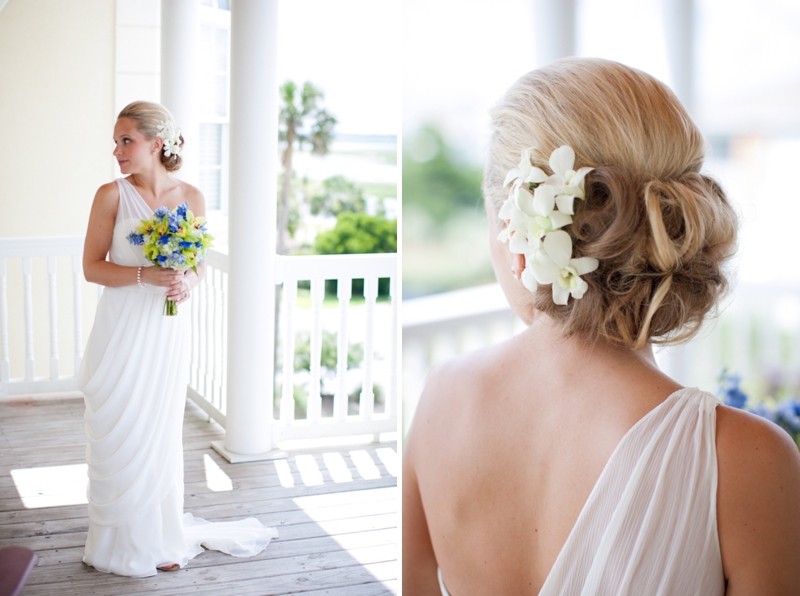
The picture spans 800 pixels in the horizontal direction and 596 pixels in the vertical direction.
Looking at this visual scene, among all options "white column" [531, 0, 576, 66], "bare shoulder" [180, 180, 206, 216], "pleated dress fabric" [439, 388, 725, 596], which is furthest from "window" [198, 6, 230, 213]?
"pleated dress fabric" [439, 388, 725, 596]

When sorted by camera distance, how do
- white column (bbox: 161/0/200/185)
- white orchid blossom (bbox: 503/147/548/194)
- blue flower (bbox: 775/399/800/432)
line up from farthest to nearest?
white column (bbox: 161/0/200/185) → blue flower (bbox: 775/399/800/432) → white orchid blossom (bbox: 503/147/548/194)

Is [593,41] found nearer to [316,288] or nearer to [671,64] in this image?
[671,64]

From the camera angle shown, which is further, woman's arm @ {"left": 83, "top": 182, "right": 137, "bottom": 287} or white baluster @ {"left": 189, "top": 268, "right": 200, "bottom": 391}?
white baluster @ {"left": 189, "top": 268, "right": 200, "bottom": 391}

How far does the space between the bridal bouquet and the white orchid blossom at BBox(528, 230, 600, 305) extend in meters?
1.97

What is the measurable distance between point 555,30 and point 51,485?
3.14 m

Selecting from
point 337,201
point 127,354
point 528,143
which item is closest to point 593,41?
point 528,143

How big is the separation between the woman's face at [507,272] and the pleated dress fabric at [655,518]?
0.91 ft

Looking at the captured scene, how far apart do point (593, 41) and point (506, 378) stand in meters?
1.36

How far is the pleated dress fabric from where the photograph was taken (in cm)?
97

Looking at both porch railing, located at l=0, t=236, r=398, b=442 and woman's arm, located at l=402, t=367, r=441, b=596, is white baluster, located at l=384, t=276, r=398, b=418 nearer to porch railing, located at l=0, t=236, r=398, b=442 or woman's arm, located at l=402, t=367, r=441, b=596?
porch railing, located at l=0, t=236, r=398, b=442

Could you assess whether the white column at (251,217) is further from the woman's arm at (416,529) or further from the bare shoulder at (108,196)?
the woman's arm at (416,529)

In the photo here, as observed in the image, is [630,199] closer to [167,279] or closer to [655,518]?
[655,518]

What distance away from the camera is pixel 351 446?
439 centimetres

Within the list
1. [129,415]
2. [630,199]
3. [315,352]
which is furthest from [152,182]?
[630,199]
